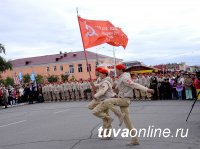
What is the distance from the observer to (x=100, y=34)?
13992 mm

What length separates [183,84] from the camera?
22.9 meters

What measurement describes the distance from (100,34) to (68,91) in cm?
1772

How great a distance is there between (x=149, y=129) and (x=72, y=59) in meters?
77.9

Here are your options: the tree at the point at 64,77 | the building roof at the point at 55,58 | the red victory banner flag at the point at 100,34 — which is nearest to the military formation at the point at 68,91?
the red victory banner flag at the point at 100,34

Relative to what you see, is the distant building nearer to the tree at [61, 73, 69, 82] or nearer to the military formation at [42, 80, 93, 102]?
the tree at [61, 73, 69, 82]

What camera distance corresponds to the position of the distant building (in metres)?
85.8

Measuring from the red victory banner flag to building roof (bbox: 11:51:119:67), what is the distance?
67624 mm

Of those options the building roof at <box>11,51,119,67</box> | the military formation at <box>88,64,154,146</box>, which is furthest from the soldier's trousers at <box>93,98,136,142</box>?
the building roof at <box>11,51,119,67</box>

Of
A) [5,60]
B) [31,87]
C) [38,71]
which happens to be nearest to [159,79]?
[31,87]

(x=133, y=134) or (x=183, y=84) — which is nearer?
(x=133, y=134)

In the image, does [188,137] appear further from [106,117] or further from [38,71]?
[38,71]

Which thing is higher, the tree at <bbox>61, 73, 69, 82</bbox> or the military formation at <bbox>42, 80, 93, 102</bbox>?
the tree at <bbox>61, 73, 69, 82</bbox>

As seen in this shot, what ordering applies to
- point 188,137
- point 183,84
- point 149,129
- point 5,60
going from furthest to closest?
1. point 5,60
2. point 183,84
3. point 149,129
4. point 188,137

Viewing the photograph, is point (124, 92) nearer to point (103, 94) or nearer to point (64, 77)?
point (103, 94)
